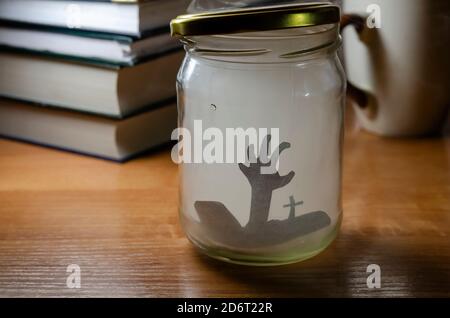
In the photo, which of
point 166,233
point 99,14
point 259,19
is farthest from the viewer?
point 99,14

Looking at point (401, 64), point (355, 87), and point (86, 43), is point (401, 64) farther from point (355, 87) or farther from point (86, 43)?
point (86, 43)

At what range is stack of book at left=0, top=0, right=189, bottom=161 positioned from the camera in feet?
2.08

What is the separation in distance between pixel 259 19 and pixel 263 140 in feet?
0.29

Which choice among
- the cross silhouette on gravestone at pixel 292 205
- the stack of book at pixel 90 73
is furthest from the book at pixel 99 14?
the cross silhouette on gravestone at pixel 292 205

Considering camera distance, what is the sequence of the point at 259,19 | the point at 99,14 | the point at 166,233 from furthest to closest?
1. the point at 99,14
2. the point at 166,233
3. the point at 259,19

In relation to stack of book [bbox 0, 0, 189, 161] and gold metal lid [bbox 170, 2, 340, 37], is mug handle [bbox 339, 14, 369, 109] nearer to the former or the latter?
stack of book [bbox 0, 0, 189, 161]

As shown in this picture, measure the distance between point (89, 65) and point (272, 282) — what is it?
0.31 m

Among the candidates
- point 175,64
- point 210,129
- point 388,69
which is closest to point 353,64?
point 388,69

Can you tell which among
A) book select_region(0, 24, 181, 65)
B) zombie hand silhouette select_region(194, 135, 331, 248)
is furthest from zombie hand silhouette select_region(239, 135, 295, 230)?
book select_region(0, 24, 181, 65)

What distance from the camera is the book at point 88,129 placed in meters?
0.67

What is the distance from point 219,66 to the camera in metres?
0.46

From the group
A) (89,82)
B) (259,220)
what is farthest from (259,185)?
(89,82)

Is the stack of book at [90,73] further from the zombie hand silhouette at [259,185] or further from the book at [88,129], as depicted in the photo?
the zombie hand silhouette at [259,185]

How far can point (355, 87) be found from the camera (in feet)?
2.31
